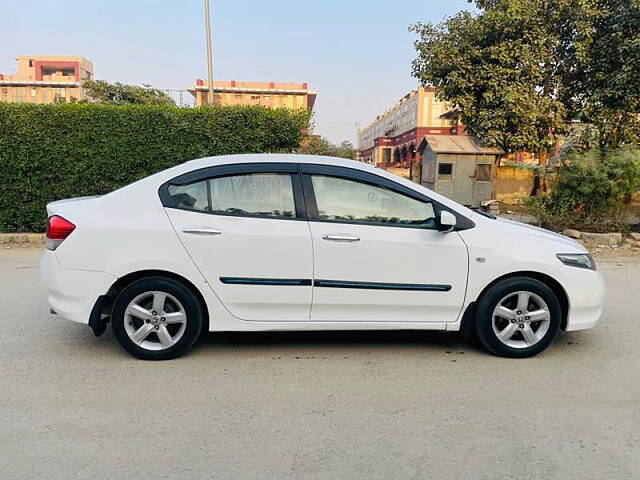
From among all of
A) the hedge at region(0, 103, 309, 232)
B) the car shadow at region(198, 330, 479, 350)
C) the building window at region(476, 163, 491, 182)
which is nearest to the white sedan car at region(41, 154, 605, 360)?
the car shadow at region(198, 330, 479, 350)

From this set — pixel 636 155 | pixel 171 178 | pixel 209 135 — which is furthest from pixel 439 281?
pixel 636 155

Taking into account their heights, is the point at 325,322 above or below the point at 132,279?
below

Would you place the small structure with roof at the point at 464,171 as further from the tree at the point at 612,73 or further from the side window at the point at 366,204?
the side window at the point at 366,204

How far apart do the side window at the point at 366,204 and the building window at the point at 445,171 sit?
44.2ft

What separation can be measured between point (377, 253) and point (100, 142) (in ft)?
23.4

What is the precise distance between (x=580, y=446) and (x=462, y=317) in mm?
1270

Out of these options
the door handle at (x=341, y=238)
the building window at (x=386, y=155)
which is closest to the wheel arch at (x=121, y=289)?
the door handle at (x=341, y=238)

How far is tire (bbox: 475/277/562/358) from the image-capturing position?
Answer: 3592 mm

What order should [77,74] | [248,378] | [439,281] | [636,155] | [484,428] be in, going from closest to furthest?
[484,428]
[248,378]
[439,281]
[636,155]
[77,74]

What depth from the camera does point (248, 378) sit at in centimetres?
329

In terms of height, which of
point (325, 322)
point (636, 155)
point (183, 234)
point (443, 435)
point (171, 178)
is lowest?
point (443, 435)

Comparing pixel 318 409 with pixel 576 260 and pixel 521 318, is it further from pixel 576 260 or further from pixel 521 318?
pixel 576 260

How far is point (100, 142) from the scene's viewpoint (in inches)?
339

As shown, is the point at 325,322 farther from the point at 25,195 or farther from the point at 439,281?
the point at 25,195
